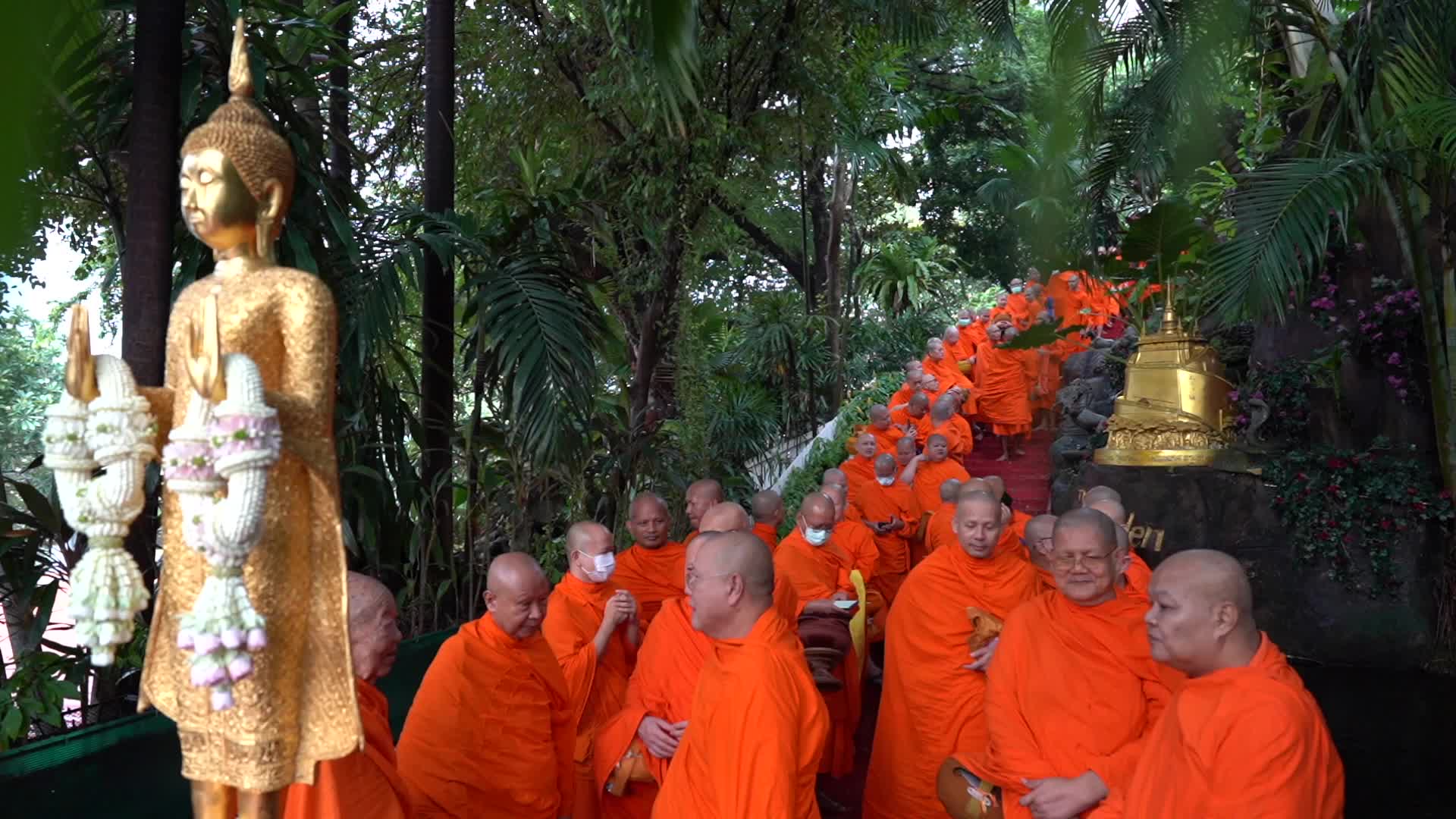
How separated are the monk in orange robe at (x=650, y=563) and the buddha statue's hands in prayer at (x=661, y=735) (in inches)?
69.4

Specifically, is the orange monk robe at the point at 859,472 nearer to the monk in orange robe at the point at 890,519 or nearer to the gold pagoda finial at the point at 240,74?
the monk in orange robe at the point at 890,519

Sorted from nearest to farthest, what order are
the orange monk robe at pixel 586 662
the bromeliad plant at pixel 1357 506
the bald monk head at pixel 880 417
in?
the orange monk robe at pixel 586 662 < the bromeliad plant at pixel 1357 506 < the bald monk head at pixel 880 417

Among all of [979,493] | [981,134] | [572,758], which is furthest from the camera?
[981,134]

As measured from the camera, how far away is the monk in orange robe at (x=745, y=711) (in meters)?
3.11

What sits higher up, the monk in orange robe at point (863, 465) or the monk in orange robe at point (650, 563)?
the monk in orange robe at point (863, 465)

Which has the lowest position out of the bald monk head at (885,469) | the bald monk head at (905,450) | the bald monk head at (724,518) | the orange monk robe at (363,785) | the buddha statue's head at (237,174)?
the orange monk robe at (363,785)

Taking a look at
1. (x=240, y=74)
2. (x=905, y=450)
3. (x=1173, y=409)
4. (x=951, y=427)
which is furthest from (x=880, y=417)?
(x=240, y=74)

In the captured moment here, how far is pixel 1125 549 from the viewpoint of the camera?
4.84 metres

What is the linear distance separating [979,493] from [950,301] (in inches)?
747

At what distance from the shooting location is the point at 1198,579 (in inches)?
117

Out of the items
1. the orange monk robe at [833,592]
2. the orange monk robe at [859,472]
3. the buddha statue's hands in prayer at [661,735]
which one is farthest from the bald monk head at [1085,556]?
the orange monk robe at [859,472]

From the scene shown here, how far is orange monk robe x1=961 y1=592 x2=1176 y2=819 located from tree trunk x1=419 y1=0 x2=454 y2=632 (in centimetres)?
359

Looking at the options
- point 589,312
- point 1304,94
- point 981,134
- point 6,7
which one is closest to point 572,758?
point 589,312

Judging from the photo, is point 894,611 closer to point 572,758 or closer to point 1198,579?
point 572,758
